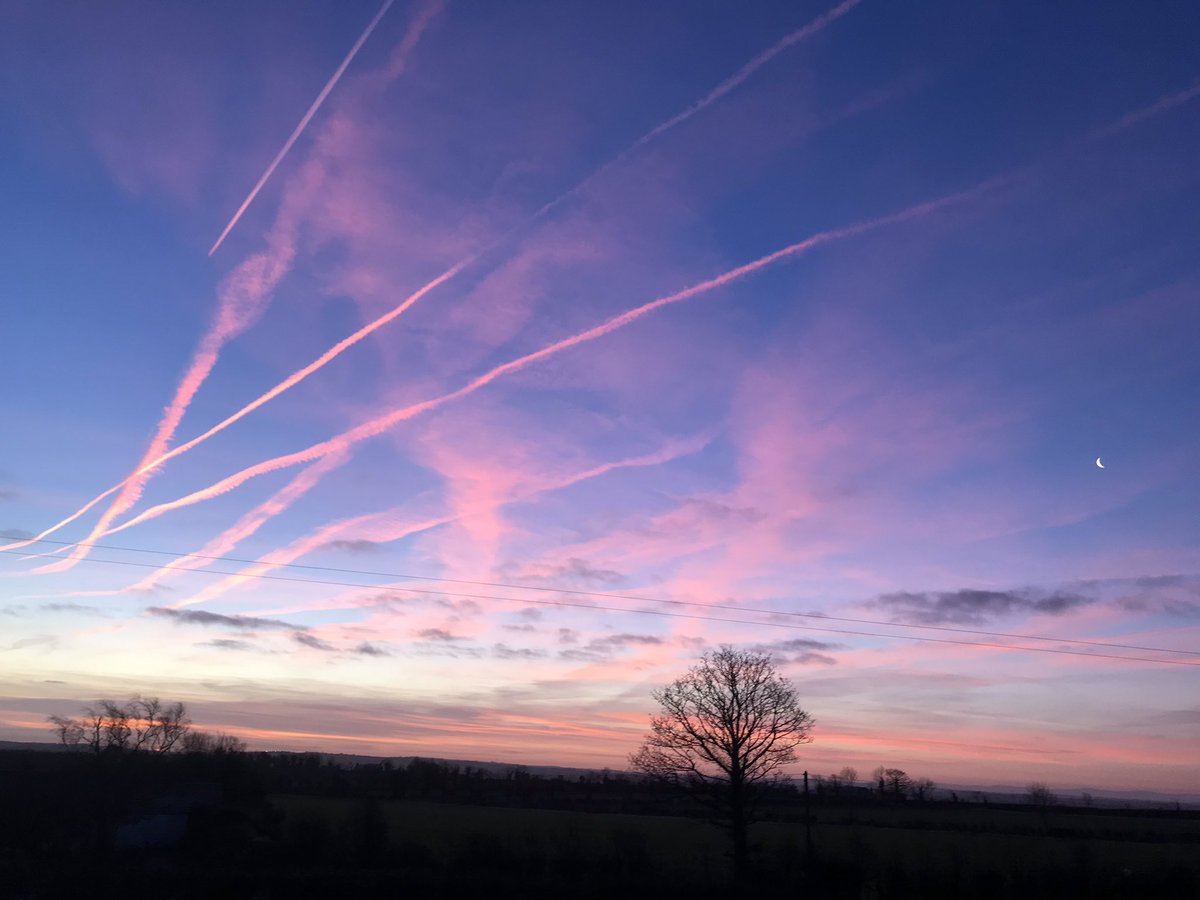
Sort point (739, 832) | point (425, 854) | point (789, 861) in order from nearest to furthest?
point (789, 861)
point (739, 832)
point (425, 854)

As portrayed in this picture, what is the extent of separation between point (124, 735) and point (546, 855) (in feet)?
146

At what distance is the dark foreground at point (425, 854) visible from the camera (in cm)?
2989

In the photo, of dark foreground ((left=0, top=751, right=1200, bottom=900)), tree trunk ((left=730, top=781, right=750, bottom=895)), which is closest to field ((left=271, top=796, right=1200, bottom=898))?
dark foreground ((left=0, top=751, right=1200, bottom=900))

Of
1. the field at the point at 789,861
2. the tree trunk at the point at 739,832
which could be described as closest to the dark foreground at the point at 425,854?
the field at the point at 789,861

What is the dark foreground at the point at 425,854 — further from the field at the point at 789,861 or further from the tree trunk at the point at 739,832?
the tree trunk at the point at 739,832

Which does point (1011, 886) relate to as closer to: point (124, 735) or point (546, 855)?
point (546, 855)

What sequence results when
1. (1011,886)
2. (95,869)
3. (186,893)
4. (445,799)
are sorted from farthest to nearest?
(445,799) → (1011,886) → (95,869) → (186,893)

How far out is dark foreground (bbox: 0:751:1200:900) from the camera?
29.9 metres

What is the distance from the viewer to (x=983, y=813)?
101 meters

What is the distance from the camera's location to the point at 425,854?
39.0 m

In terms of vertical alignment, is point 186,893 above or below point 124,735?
below

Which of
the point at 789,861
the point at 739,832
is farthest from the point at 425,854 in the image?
the point at 789,861

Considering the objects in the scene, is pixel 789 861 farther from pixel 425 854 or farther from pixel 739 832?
pixel 425 854

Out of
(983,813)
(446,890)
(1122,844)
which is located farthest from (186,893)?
(983,813)
